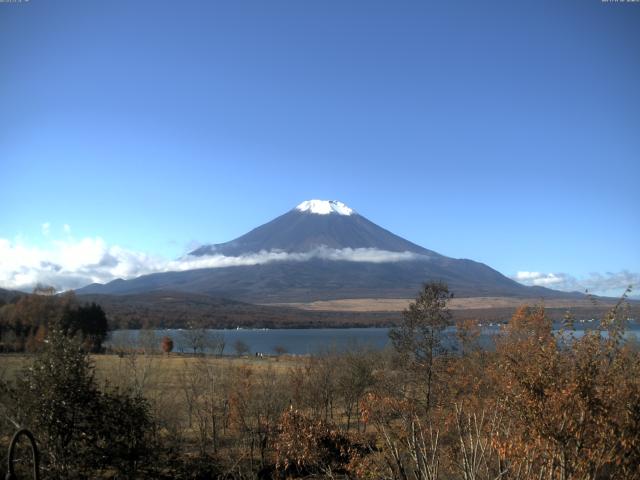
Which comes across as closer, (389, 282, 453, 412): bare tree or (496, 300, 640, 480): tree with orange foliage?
(496, 300, 640, 480): tree with orange foliage

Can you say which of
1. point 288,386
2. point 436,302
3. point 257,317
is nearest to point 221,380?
point 288,386

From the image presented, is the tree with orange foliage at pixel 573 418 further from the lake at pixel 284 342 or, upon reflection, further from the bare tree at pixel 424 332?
the bare tree at pixel 424 332

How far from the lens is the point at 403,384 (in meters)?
23.2

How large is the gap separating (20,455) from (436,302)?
1673 centimetres

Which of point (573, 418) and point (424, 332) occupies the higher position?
point (573, 418)

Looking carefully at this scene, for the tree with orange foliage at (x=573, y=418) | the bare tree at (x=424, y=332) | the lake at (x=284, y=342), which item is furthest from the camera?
the lake at (x=284, y=342)

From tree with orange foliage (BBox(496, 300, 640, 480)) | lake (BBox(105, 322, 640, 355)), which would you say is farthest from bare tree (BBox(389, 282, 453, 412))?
tree with orange foliage (BBox(496, 300, 640, 480))

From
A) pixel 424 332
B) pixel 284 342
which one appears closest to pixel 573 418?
pixel 424 332

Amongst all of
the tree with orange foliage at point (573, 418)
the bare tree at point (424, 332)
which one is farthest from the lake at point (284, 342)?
the tree with orange foliage at point (573, 418)

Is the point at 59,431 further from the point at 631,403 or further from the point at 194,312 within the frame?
the point at 194,312

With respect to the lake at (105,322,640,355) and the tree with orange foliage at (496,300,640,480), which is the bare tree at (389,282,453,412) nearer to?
the lake at (105,322,640,355)

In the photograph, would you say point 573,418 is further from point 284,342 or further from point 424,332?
point 284,342

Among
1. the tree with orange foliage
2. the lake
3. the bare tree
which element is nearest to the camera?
the tree with orange foliage

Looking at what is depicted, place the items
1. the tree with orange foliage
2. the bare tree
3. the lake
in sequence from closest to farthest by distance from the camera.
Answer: the tree with orange foliage < the bare tree < the lake
